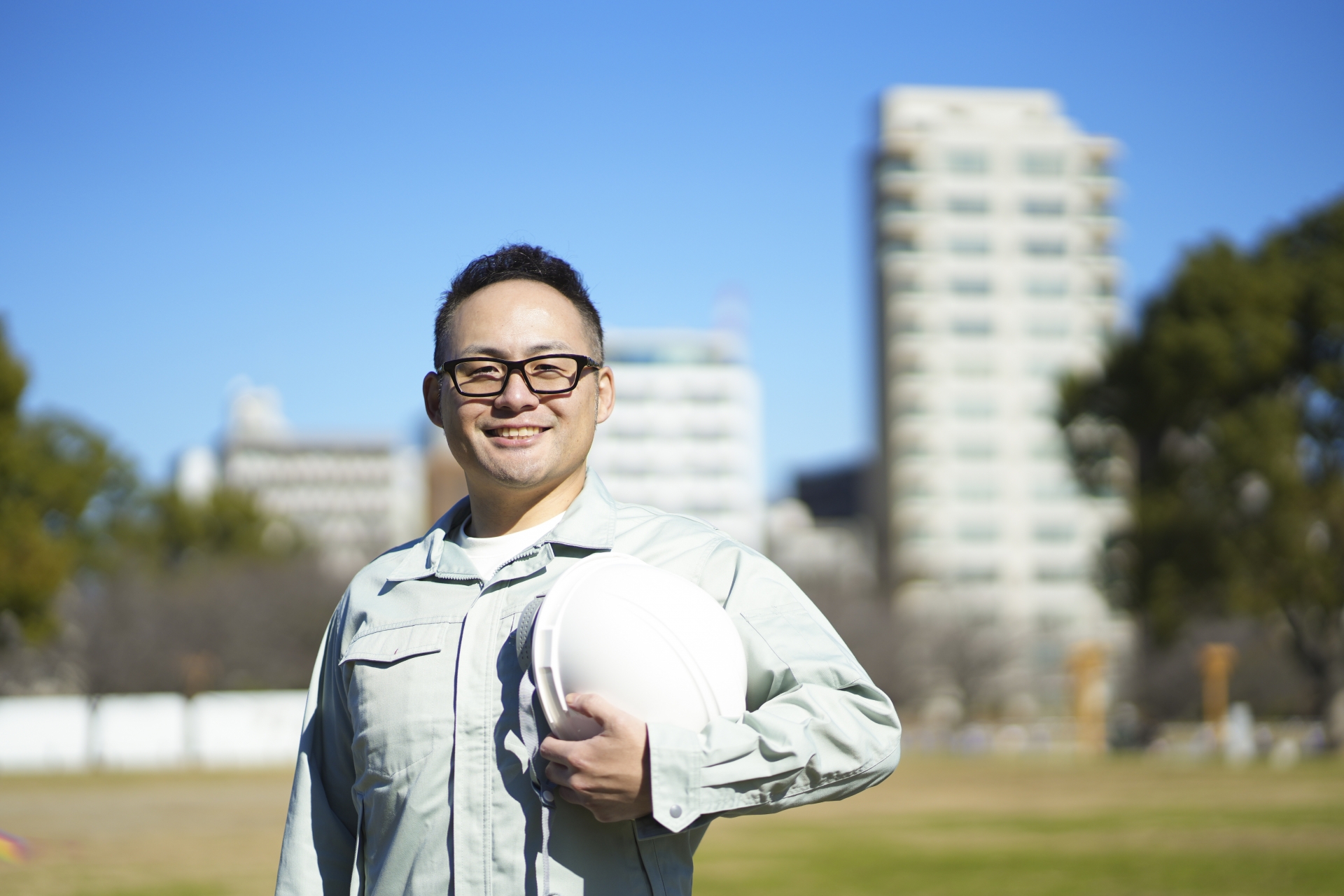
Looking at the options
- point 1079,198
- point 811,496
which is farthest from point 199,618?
point 811,496

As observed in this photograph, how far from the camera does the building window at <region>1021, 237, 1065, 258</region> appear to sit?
110 m

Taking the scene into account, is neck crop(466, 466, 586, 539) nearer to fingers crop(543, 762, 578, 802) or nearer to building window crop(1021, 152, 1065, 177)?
fingers crop(543, 762, 578, 802)

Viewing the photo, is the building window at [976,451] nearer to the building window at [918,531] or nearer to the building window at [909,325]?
the building window at [918,531]

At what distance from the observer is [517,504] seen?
113 inches

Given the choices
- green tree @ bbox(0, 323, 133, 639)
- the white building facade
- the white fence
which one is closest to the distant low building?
the white building facade

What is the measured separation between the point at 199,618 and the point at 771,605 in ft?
208

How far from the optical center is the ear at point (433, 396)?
119 inches

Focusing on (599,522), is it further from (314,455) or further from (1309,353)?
(314,455)

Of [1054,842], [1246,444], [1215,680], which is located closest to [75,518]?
[1054,842]

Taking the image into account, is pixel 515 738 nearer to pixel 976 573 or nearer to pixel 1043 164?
pixel 976 573

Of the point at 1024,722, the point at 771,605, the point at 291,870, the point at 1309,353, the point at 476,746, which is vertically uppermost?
the point at 1309,353

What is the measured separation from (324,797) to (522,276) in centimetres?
109

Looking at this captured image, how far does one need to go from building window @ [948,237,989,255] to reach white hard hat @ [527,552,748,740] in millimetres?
110428

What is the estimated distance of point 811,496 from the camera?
160875 millimetres
